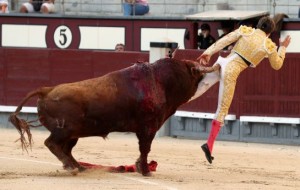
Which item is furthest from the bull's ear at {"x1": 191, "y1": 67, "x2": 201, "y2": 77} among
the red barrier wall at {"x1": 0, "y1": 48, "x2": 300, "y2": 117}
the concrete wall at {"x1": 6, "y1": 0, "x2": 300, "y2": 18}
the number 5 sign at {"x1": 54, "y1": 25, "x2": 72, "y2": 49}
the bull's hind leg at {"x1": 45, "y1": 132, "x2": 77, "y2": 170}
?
the number 5 sign at {"x1": 54, "y1": 25, "x2": 72, "y2": 49}

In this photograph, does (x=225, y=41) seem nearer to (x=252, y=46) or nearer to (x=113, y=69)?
(x=252, y=46)

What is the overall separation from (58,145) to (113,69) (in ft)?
19.3

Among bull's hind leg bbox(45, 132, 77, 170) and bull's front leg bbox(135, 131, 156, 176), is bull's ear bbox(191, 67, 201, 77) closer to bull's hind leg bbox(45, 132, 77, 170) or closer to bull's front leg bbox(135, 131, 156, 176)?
bull's front leg bbox(135, 131, 156, 176)

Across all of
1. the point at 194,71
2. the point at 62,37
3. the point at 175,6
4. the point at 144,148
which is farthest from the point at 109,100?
the point at 62,37

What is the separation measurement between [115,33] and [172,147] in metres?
4.28

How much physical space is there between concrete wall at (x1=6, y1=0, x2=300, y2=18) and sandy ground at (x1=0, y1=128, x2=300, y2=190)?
2.98 m

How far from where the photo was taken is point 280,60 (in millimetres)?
11539

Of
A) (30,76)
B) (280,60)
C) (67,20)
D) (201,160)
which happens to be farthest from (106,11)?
(280,60)

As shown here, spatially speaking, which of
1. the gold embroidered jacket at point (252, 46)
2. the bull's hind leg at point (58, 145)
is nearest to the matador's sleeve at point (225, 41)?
the gold embroidered jacket at point (252, 46)

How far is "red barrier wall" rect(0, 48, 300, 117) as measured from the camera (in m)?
15.2

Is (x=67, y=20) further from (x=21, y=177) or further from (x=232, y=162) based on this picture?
(x=21, y=177)

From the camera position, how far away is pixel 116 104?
35.6ft

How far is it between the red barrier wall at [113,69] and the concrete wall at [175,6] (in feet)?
7.32

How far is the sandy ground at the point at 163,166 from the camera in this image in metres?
10.4
